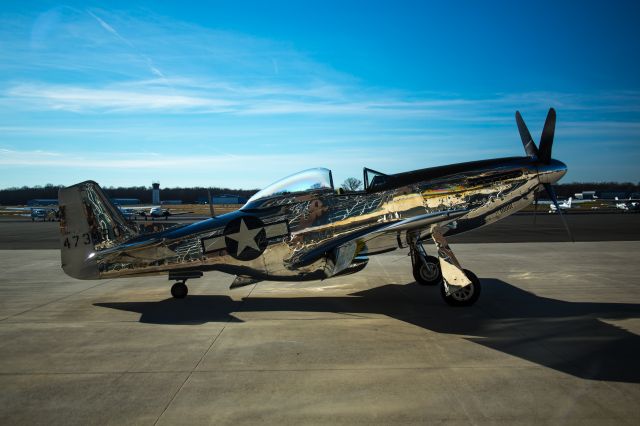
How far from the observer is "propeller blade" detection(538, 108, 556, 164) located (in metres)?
8.68

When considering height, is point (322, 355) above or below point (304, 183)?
below

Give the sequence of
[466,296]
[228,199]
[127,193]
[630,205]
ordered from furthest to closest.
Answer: [127,193] → [228,199] → [630,205] → [466,296]

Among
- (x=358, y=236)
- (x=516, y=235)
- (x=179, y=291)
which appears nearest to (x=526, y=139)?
(x=358, y=236)

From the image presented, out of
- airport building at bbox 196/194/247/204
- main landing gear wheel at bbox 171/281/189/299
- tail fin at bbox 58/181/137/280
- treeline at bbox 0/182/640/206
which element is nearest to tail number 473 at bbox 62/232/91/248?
tail fin at bbox 58/181/137/280

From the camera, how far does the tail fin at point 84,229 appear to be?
843 centimetres

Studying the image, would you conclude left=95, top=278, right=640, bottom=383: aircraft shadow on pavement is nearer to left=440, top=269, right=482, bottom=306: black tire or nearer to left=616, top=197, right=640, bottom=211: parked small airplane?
left=440, top=269, right=482, bottom=306: black tire

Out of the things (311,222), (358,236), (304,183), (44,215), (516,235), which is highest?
(304,183)

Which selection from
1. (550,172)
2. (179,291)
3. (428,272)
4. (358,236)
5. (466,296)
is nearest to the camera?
(358,236)

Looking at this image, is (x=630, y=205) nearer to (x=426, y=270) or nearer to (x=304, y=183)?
(x=426, y=270)

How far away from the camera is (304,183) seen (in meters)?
8.62

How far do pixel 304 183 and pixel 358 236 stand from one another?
60.8 inches

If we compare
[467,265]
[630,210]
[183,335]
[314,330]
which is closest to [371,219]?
[314,330]

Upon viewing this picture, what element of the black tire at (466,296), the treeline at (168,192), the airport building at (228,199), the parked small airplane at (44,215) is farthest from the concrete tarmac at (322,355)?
the treeline at (168,192)

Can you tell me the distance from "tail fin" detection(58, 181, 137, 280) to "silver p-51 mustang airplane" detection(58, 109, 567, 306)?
2 centimetres
